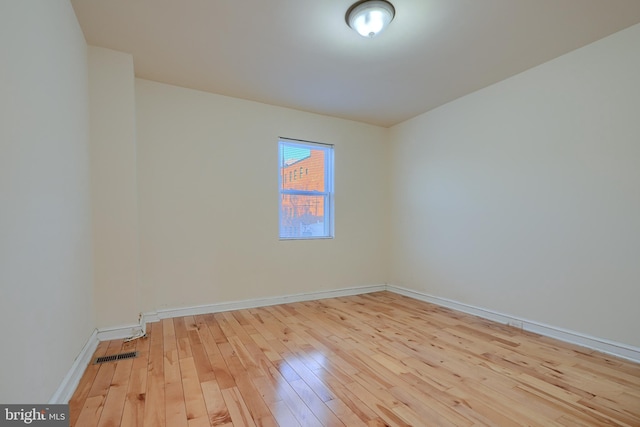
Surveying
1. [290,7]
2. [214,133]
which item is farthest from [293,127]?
[290,7]

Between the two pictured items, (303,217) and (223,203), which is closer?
(223,203)

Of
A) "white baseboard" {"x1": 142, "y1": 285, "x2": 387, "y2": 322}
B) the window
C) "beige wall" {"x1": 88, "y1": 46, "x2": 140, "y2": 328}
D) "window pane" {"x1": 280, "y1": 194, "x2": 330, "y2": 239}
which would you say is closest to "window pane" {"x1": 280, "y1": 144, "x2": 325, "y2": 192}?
the window

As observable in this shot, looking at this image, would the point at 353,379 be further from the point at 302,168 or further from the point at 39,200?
the point at 302,168

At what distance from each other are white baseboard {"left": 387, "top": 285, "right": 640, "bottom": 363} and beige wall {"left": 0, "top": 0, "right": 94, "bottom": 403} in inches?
148

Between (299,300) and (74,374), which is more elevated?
(74,374)

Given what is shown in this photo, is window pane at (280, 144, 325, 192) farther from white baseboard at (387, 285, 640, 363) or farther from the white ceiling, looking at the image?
white baseboard at (387, 285, 640, 363)

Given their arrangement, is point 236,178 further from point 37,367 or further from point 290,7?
point 37,367

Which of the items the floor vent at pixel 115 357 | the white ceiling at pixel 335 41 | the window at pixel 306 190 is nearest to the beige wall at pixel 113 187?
the white ceiling at pixel 335 41

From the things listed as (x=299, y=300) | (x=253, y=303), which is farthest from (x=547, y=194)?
(x=253, y=303)

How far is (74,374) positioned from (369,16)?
3.18 meters

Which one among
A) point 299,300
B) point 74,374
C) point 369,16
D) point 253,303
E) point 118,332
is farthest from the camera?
point 299,300

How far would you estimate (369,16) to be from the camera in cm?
213

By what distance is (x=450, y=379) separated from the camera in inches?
80.4

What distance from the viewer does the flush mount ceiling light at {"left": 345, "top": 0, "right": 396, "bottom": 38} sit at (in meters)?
2.06
